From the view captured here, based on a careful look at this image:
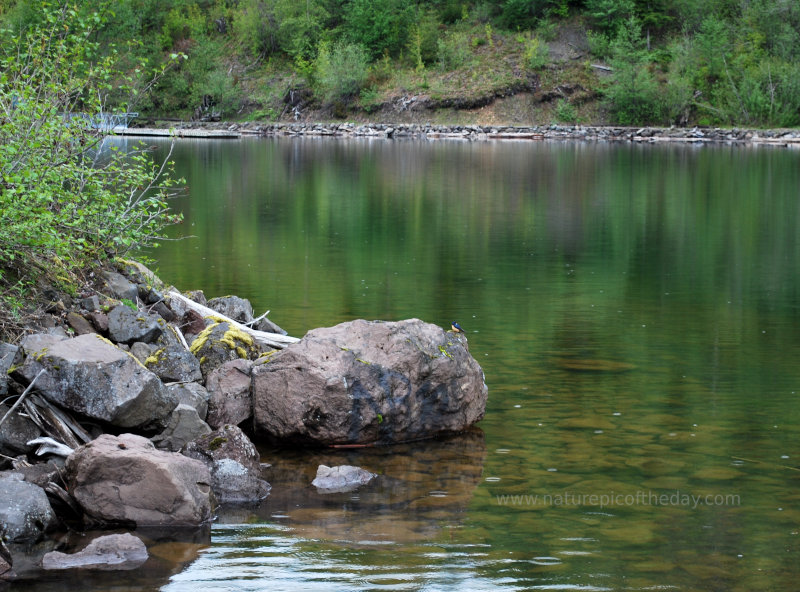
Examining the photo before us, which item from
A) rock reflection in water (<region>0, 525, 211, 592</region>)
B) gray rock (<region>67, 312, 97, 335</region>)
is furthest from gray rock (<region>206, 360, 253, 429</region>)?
rock reflection in water (<region>0, 525, 211, 592</region>)

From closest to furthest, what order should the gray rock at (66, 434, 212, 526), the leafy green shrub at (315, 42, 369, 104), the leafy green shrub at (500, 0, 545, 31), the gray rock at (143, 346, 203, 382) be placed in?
1. the gray rock at (66, 434, 212, 526)
2. the gray rock at (143, 346, 203, 382)
3. the leafy green shrub at (315, 42, 369, 104)
4. the leafy green shrub at (500, 0, 545, 31)

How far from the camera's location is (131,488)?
9344mm

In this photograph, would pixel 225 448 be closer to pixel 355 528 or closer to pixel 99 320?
pixel 355 528

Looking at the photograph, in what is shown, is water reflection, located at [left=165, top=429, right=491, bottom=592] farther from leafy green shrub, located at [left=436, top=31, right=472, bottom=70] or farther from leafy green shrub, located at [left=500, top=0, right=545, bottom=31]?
leafy green shrub, located at [left=500, top=0, right=545, bottom=31]

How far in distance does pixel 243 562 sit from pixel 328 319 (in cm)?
956

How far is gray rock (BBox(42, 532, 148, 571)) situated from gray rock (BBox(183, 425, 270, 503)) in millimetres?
1508

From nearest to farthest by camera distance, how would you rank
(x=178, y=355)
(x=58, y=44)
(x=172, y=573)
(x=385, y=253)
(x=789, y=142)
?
(x=172, y=573) → (x=178, y=355) → (x=58, y=44) → (x=385, y=253) → (x=789, y=142)

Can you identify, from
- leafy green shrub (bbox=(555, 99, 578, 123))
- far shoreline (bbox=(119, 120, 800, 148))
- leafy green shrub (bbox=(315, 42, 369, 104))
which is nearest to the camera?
far shoreline (bbox=(119, 120, 800, 148))

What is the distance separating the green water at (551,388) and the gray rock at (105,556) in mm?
427

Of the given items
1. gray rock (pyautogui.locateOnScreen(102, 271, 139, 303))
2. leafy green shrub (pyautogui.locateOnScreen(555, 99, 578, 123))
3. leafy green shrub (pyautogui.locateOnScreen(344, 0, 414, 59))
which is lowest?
gray rock (pyautogui.locateOnScreen(102, 271, 139, 303))

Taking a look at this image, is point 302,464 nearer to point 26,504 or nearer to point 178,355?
point 178,355

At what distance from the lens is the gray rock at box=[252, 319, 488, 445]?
11633 mm

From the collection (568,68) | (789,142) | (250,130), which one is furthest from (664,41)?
(250,130)

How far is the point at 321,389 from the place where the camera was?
457 inches
